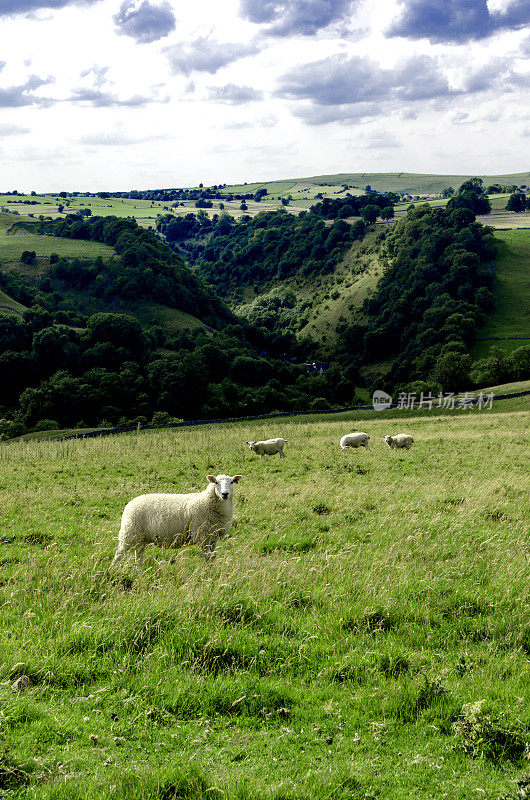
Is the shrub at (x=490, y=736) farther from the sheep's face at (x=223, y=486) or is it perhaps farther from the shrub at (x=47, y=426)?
the shrub at (x=47, y=426)

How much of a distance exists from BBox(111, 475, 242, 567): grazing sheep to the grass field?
398 millimetres

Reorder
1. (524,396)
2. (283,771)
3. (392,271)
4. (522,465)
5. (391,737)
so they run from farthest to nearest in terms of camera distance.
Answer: (392,271), (524,396), (522,465), (391,737), (283,771)

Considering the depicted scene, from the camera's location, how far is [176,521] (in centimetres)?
1030

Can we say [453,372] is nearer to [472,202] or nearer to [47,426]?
[47,426]

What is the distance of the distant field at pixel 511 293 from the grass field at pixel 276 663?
375 feet

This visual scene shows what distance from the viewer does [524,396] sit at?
56.2 metres

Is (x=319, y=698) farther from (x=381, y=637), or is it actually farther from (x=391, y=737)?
(x=381, y=637)

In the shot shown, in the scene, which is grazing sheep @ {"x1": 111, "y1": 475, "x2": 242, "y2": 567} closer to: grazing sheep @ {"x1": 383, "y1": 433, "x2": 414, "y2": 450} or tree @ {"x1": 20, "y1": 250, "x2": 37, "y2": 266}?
grazing sheep @ {"x1": 383, "y1": 433, "x2": 414, "y2": 450}

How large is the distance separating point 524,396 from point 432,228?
118831mm

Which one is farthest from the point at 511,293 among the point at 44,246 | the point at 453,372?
the point at 44,246

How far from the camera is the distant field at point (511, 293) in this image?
4786 inches

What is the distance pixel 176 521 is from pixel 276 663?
427 cm

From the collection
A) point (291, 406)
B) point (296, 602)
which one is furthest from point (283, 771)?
point (291, 406)

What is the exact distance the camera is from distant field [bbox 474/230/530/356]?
121562 mm
